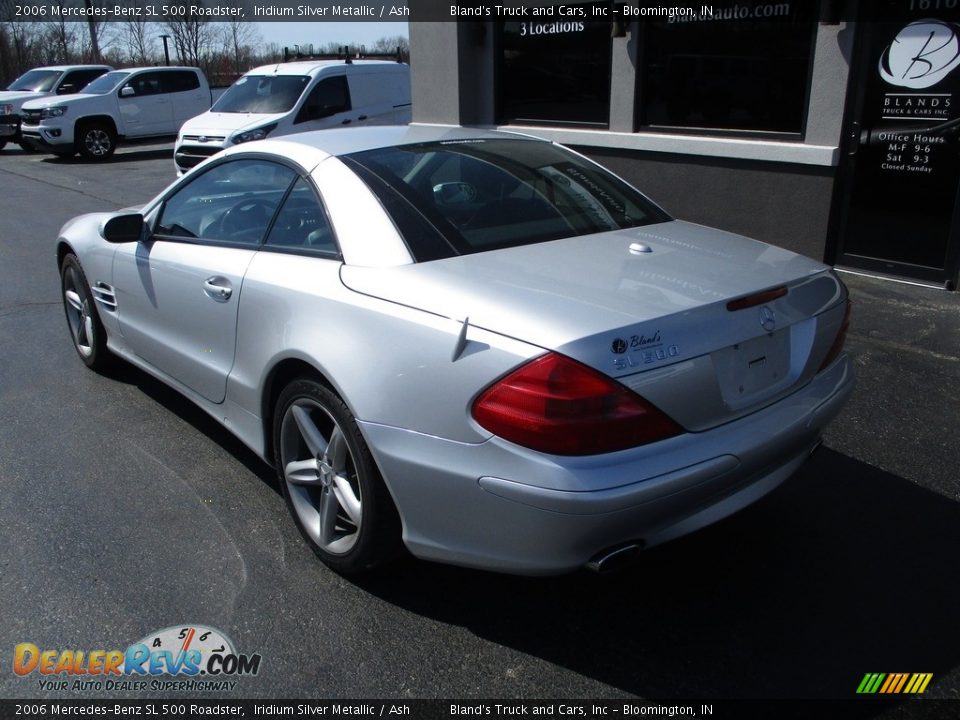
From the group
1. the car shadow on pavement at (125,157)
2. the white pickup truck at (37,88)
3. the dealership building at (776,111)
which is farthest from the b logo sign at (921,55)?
the white pickup truck at (37,88)

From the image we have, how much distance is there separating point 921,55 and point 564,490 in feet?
19.2

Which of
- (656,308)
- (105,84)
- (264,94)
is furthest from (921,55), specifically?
(105,84)

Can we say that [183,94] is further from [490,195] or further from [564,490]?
[564,490]

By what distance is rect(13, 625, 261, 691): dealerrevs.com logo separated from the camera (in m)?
2.63

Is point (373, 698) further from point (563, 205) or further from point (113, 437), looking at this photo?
point (113, 437)

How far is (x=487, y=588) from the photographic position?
3.07 meters

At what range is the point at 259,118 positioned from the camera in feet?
41.4

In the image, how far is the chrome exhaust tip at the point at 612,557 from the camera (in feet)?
8.12

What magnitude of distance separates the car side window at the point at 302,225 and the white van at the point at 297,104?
922 cm

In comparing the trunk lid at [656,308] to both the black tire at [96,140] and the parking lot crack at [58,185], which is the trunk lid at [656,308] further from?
the black tire at [96,140]

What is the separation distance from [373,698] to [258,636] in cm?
49

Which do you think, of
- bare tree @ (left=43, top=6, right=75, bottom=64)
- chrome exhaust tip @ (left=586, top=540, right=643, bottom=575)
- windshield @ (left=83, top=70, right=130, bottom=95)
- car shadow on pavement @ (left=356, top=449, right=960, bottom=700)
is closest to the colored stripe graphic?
car shadow on pavement @ (left=356, top=449, right=960, bottom=700)

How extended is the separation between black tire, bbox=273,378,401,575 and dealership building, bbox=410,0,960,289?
556cm

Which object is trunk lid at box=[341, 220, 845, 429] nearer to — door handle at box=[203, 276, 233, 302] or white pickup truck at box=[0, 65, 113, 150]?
door handle at box=[203, 276, 233, 302]
